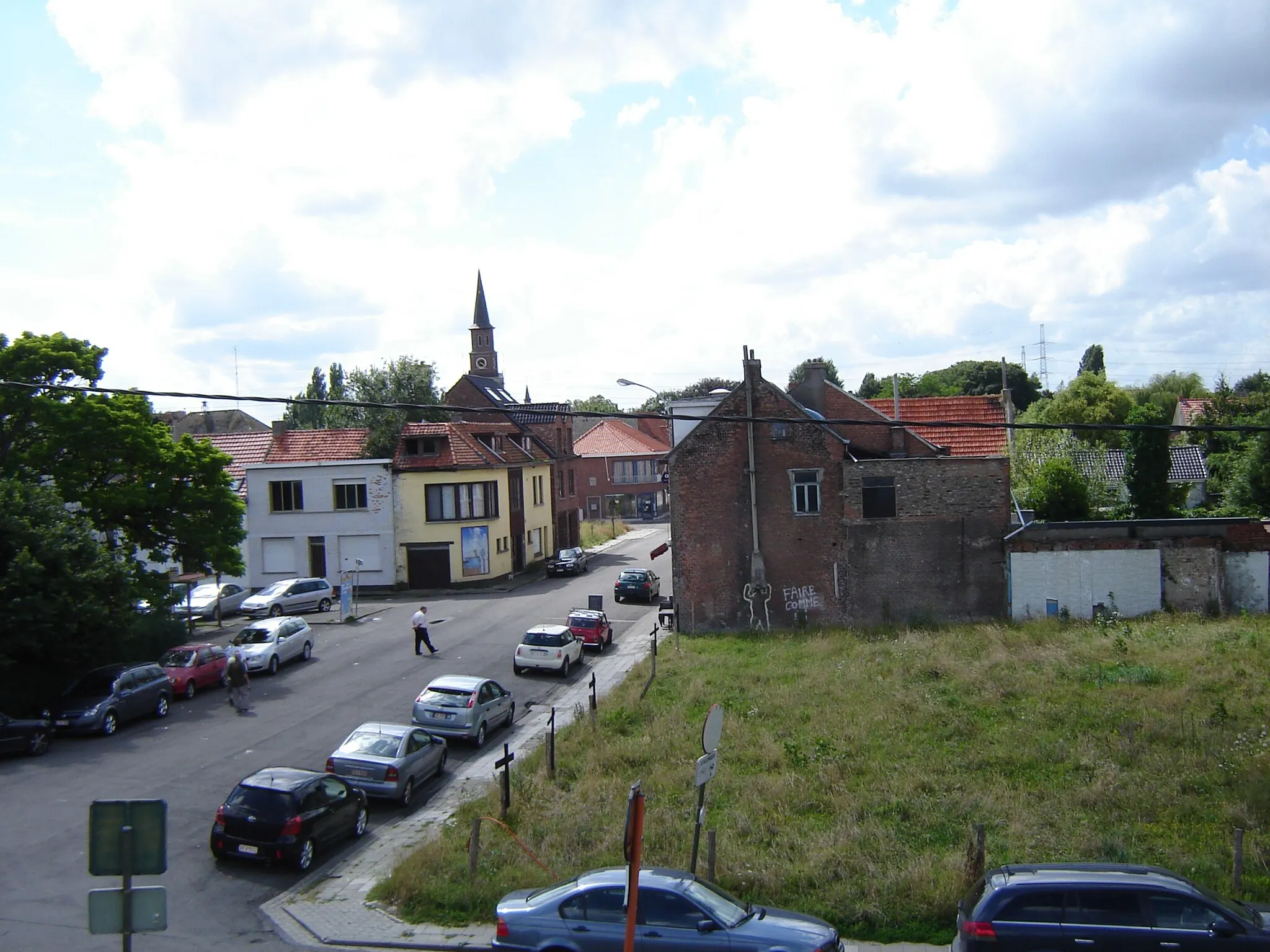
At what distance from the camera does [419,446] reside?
46375 millimetres

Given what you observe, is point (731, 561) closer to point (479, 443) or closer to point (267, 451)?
point (479, 443)

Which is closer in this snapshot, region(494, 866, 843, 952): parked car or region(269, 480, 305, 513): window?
region(494, 866, 843, 952): parked car

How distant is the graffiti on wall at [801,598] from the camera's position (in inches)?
1271

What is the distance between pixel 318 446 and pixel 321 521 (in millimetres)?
5353

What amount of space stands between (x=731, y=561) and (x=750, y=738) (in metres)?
14.3

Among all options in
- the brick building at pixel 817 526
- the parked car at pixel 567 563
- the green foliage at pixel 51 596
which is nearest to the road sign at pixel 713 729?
the green foliage at pixel 51 596

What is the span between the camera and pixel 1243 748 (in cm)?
1656

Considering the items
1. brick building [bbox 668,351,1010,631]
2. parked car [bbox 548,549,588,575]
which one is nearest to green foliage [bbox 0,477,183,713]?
brick building [bbox 668,351,1010,631]

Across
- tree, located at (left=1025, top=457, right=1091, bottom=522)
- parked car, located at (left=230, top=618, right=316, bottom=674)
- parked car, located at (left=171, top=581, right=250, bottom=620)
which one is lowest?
parked car, located at (left=230, top=618, right=316, bottom=674)

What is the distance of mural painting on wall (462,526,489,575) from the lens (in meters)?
46.5

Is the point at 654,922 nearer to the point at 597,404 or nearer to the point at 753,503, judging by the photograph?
the point at 753,503

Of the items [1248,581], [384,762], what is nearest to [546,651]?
[384,762]

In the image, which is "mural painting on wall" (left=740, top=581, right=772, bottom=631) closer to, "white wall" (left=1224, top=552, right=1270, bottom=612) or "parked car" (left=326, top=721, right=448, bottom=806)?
"white wall" (left=1224, top=552, right=1270, bottom=612)

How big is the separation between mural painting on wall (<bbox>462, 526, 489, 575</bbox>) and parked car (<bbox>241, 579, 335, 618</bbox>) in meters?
6.97
